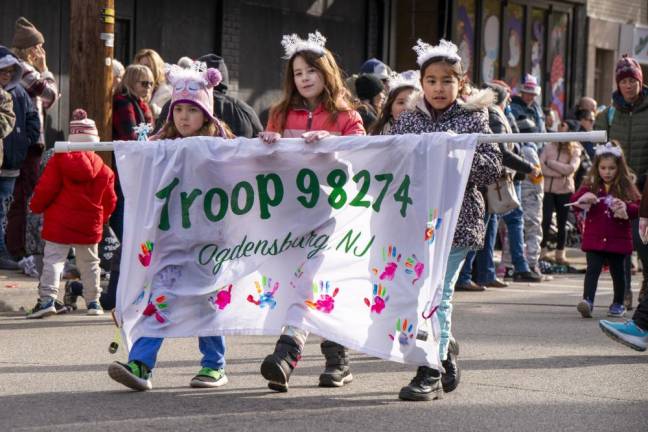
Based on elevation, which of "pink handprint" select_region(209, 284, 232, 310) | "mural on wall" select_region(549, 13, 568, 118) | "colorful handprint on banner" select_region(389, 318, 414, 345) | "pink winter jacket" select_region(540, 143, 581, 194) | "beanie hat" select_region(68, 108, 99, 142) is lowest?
"colorful handprint on banner" select_region(389, 318, 414, 345)

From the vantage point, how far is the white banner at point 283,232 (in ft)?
22.5

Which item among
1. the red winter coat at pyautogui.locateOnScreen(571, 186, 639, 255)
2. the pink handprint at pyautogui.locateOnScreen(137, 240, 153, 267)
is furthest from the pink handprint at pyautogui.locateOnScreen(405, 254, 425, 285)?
the red winter coat at pyautogui.locateOnScreen(571, 186, 639, 255)

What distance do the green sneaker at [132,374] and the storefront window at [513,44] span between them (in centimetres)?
1724

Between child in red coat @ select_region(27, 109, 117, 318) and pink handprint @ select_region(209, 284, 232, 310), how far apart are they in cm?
348

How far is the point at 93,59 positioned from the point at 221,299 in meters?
4.82

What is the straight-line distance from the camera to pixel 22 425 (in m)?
6.20

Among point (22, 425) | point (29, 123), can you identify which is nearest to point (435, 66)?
point (22, 425)

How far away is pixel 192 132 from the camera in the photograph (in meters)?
7.51

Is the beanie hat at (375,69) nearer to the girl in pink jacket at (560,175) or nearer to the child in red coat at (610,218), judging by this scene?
the child in red coat at (610,218)

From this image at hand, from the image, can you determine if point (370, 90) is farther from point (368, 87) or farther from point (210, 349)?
point (210, 349)

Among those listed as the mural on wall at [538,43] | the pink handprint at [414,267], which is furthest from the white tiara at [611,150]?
the mural on wall at [538,43]

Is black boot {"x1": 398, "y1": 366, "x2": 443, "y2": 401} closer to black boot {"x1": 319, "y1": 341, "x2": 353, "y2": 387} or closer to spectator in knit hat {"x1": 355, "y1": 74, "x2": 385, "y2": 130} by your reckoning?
black boot {"x1": 319, "y1": 341, "x2": 353, "y2": 387}

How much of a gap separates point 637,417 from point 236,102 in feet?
14.0

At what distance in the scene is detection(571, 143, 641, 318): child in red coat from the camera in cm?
1126
